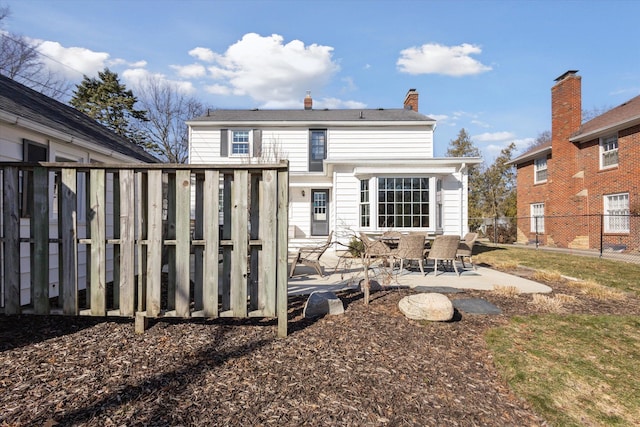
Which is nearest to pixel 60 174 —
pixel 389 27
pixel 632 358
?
pixel 632 358

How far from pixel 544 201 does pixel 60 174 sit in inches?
817

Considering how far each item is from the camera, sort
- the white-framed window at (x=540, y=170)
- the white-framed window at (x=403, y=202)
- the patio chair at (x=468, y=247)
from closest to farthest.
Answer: the patio chair at (x=468, y=247)
the white-framed window at (x=403, y=202)
the white-framed window at (x=540, y=170)

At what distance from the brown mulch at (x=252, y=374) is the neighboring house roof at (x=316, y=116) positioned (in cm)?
1334

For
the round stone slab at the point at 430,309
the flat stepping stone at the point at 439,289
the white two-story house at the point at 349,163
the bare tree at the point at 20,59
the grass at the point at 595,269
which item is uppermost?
the bare tree at the point at 20,59

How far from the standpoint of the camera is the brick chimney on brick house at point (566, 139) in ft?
51.2

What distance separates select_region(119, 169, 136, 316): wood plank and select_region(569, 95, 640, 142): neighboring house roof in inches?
674

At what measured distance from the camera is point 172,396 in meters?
2.53

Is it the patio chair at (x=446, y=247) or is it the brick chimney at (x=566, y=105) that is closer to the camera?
the patio chair at (x=446, y=247)

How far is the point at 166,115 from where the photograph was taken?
28453mm

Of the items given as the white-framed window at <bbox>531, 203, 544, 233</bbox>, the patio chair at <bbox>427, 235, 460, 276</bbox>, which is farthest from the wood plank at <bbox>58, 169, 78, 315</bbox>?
the white-framed window at <bbox>531, 203, 544, 233</bbox>

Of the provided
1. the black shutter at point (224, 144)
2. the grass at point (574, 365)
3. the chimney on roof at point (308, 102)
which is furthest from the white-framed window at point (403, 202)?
the chimney on roof at point (308, 102)

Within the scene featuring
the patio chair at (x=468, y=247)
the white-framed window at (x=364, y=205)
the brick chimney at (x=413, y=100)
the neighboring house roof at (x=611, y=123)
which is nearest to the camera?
the patio chair at (x=468, y=247)

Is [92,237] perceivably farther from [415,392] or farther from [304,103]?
[304,103]

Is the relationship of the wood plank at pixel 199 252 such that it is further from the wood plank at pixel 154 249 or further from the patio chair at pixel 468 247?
the patio chair at pixel 468 247
